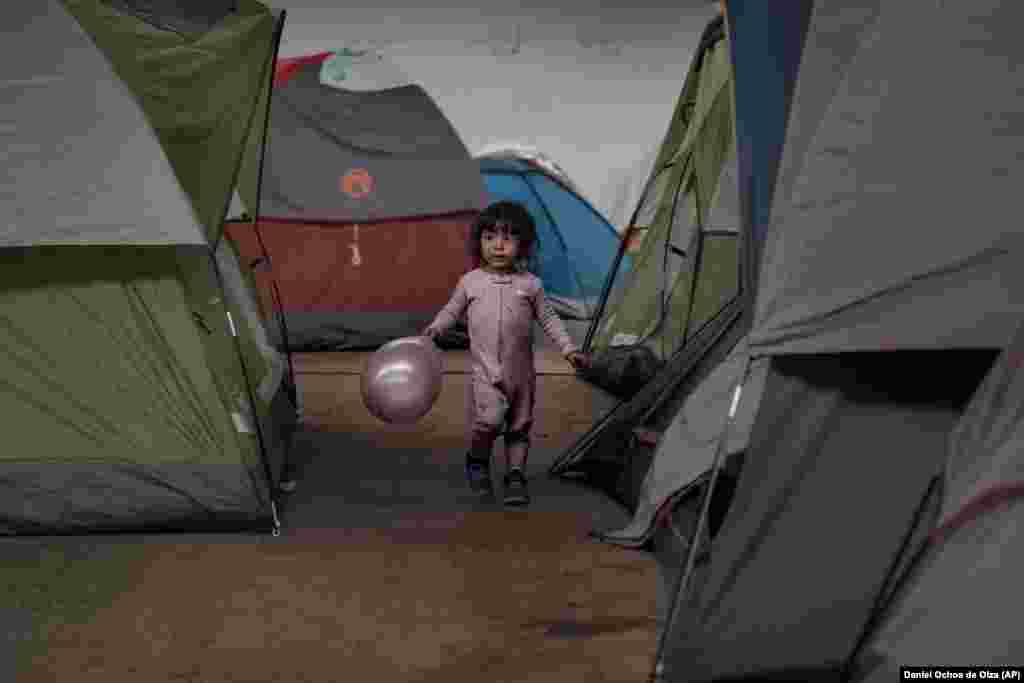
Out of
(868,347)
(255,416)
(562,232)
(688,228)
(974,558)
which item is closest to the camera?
(974,558)

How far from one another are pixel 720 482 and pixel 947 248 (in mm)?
764

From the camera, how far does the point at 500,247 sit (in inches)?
128

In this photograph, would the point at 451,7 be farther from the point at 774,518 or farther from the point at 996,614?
the point at 996,614

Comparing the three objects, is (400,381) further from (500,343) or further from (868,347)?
(868,347)

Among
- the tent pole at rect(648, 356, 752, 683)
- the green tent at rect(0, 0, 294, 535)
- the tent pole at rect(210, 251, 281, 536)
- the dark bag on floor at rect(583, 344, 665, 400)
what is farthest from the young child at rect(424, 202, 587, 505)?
the tent pole at rect(648, 356, 752, 683)

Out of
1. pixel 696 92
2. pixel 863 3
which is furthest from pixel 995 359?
pixel 696 92

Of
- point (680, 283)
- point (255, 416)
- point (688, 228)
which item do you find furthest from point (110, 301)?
point (688, 228)

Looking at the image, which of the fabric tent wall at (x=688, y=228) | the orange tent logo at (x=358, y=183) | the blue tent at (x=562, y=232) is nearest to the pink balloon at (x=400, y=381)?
the fabric tent wall at (x=688, y=228)

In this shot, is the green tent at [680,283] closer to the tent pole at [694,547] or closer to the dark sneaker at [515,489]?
the dark sneaker at [515,489]

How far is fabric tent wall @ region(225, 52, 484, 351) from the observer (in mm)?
6070

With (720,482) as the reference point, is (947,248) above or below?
above

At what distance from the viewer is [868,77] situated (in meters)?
1.84

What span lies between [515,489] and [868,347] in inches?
58.5

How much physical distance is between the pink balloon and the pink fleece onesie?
0.32 m
